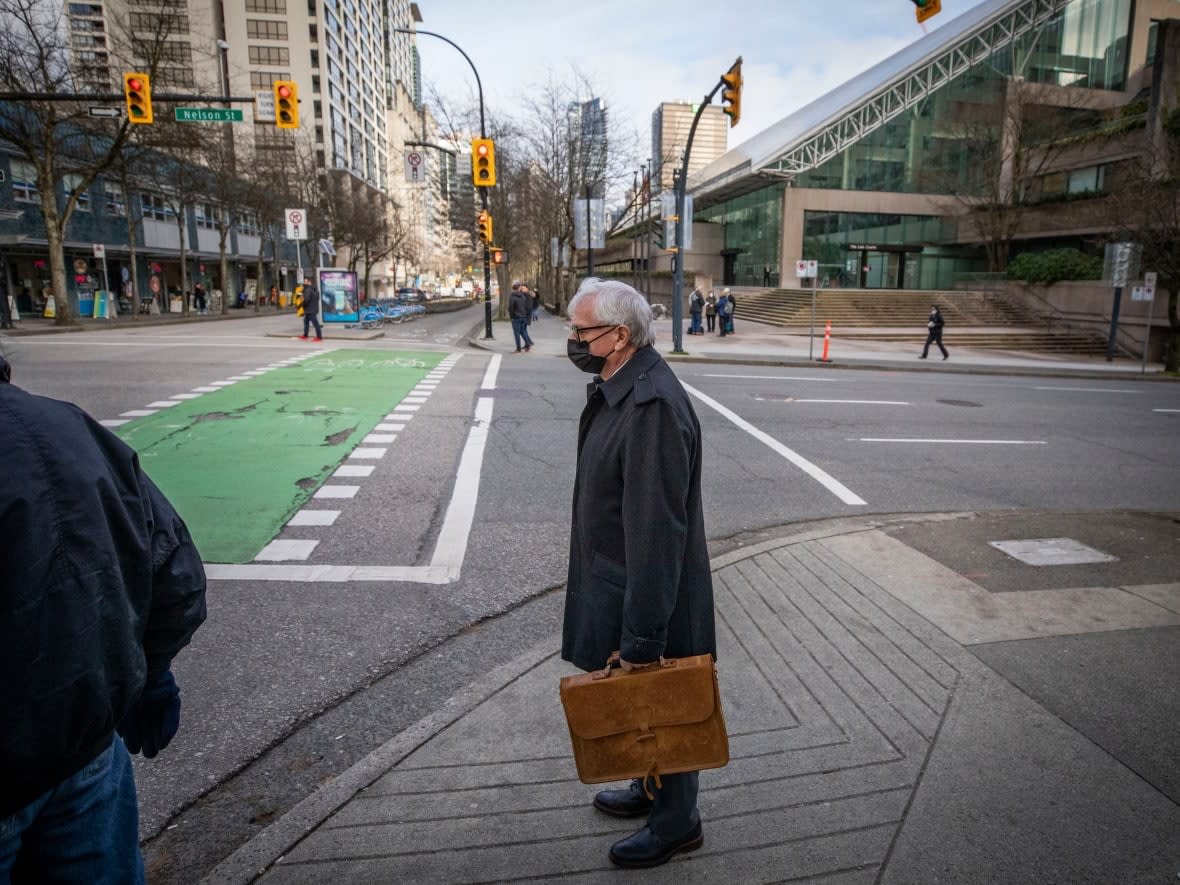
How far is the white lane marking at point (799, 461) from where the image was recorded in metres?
7.72

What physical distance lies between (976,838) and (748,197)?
52774mm

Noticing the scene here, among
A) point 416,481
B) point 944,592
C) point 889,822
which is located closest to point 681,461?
point 889,822

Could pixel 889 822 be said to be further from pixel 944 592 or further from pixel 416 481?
pixel 416 481

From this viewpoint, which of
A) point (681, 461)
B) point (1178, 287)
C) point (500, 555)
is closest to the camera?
point (681, 461)

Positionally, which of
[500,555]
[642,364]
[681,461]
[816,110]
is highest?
[816,110]

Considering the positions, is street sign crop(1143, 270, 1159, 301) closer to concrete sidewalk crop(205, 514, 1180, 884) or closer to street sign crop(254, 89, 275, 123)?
concrete sidewalk crop(205, 514, 1180, 884)

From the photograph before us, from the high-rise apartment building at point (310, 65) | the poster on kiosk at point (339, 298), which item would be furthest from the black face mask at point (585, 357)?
the high-rise apartment building at point (310, 65)

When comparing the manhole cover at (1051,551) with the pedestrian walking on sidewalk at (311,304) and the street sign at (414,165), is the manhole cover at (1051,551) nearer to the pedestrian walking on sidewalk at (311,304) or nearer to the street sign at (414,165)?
the pedestrian walking on sidewalk at (311,304)

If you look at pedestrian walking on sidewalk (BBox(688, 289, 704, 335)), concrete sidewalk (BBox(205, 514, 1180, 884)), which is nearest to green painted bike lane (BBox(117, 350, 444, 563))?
concrete sidewalk (BBox(205, 514, 1180, 884))

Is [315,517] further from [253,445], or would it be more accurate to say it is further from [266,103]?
[266,103]

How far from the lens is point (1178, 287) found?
22.2m

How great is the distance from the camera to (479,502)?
7.13m

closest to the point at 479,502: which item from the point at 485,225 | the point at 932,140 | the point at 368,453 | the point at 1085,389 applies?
the point at 368,453

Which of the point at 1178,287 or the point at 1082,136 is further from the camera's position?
the point at 1082,136
